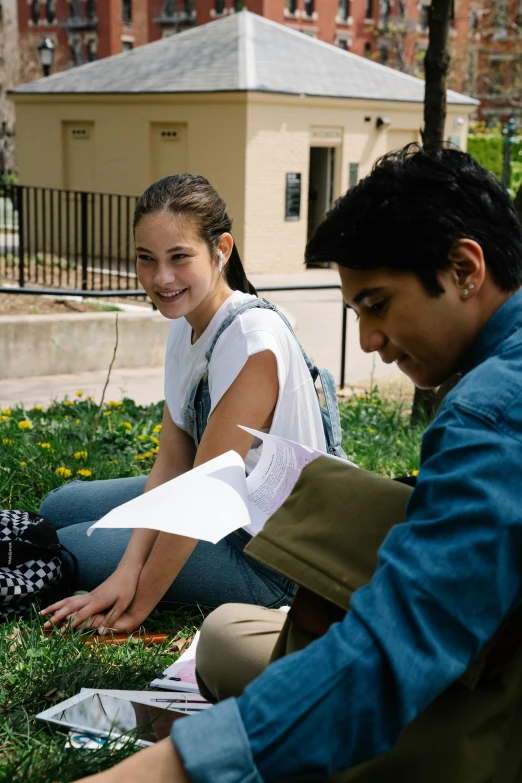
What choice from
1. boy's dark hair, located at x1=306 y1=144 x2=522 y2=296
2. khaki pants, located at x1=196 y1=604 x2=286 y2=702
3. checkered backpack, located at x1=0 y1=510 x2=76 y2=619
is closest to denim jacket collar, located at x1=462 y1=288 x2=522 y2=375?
boy's dark hair, located at x1=306 y1=144 x2=522 y2=296

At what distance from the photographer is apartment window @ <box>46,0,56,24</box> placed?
6066cm

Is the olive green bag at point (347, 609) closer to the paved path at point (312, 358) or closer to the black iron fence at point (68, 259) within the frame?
the paved path at point (312, 358)

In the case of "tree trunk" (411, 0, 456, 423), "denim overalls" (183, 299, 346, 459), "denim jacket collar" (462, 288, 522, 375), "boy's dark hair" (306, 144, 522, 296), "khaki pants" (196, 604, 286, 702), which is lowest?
"khaki pants" (196, 604, 286, 702)

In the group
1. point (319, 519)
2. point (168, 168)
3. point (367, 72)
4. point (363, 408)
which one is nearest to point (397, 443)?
point (363, 408)

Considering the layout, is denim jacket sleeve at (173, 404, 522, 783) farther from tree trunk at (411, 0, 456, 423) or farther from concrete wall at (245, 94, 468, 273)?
concrete wall at (245, 94, 468, 273)

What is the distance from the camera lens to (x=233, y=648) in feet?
6.29

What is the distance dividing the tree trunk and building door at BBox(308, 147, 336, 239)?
13.6 metres

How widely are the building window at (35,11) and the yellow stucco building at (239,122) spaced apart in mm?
45530

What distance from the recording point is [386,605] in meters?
1.31

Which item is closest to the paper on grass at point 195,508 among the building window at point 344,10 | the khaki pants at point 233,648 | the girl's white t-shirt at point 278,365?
the khaki pants at point 233,648

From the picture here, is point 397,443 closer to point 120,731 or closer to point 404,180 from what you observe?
point 120,731

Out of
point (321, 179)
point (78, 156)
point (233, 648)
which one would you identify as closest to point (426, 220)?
point (233, 648)

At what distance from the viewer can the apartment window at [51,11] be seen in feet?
199

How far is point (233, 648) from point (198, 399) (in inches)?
52.5
